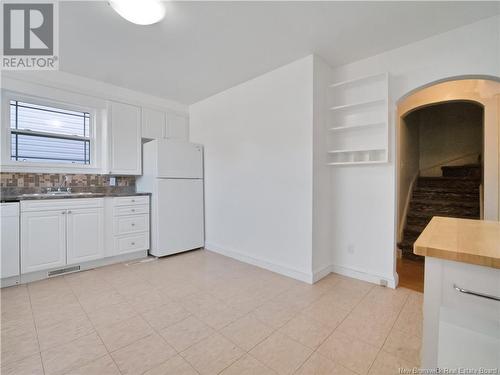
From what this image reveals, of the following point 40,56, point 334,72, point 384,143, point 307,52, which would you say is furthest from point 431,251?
point 40,56

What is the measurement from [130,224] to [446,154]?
278 inches

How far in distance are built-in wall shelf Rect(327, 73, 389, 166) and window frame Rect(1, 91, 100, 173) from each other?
10.9 ft

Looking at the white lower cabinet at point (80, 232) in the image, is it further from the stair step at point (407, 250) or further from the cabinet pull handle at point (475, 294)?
the stair step at point (407, 250)

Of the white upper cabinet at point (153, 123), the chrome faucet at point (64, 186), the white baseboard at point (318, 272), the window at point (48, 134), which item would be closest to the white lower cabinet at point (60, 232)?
the chrome faucet at point (64, 186)

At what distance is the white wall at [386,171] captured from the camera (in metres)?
2.04

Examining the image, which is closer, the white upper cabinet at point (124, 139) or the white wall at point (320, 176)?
the white wall at point (320, 176)

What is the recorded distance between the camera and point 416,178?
530cm

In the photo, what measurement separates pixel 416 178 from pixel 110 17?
6069 millimetres

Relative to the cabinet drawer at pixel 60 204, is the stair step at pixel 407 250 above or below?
below

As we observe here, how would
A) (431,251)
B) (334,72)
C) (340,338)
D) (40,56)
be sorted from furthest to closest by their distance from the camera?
(334,72) < (40,56) < (340,338) < (431,251)

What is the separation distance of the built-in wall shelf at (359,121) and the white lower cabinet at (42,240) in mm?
3259

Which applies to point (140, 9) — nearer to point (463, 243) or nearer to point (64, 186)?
point (463, 243)

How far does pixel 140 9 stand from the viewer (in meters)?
1.77

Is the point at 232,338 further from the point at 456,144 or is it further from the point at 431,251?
the point at 456,144
